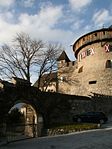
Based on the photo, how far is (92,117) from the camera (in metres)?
30.4

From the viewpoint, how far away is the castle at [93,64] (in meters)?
42.6

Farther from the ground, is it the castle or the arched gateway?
the castle

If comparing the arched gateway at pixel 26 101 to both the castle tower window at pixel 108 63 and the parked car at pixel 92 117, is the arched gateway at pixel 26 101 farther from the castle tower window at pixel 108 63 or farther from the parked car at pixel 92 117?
the castle tower window at pixel 108 63

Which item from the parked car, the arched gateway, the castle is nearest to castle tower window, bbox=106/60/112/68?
the castle

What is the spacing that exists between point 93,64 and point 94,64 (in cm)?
17

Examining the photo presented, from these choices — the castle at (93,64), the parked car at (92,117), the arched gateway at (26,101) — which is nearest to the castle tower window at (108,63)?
the castle at (93,64)

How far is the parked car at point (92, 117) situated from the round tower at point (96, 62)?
11620mm

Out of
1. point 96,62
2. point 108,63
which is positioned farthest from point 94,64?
point 108,63

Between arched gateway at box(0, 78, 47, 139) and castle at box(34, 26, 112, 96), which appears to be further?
castle at box(34, 26, 112, 96)

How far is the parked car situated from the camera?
29.9 metres

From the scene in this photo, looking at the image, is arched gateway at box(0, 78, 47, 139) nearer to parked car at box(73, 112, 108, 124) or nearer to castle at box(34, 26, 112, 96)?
parked car at box(73, 112, 108, 124)

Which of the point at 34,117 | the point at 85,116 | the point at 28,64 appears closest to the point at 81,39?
the point at 28,64

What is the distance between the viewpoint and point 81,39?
45656 mm

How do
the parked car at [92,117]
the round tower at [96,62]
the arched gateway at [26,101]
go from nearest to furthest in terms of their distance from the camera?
1. the arched gateway at [26,101]
2. the parked car at [92,117]
3. the round tower at [96,62]
